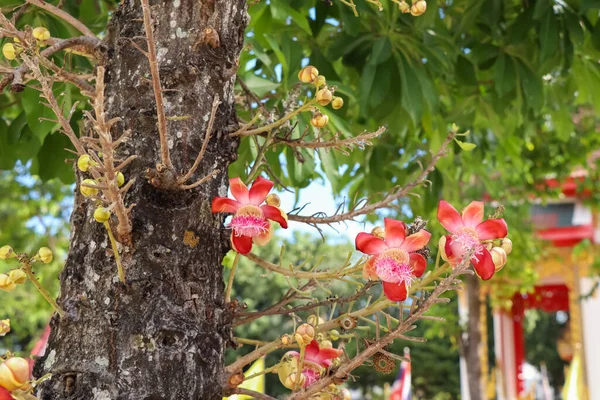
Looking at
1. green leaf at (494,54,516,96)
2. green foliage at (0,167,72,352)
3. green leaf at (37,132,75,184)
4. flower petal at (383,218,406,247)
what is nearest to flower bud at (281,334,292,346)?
flower petal at (383,218,406,247)

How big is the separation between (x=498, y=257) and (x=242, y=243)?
27cm

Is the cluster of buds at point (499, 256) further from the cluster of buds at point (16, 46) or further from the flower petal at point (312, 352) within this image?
the cluster of buds at point (16, 46)

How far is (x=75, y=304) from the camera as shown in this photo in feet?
2.62

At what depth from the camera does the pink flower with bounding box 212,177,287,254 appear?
2.65 feet

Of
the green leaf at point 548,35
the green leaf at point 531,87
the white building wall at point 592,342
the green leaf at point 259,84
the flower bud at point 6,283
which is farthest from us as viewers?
the white building wall at point 592,342

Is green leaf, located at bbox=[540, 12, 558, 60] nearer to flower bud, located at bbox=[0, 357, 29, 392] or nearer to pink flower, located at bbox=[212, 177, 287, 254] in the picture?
pink flower, located at bbox=[212, 177, 287, 254]

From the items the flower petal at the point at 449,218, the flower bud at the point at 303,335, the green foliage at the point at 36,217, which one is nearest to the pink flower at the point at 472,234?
the flower petal at the point at 449,218

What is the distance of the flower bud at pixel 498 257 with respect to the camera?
777mm

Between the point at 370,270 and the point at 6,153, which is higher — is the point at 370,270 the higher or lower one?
the lower one

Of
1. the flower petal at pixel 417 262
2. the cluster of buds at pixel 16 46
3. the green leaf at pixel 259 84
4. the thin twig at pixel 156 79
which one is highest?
the green leaf at pixel 259 84

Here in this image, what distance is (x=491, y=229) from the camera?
2.61 ft

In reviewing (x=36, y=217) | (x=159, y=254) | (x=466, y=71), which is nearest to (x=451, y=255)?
(x=159, y=254)

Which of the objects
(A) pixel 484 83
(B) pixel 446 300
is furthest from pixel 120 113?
(A) pixel 484 83

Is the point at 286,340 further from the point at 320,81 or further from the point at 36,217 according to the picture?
the point at 36,217
